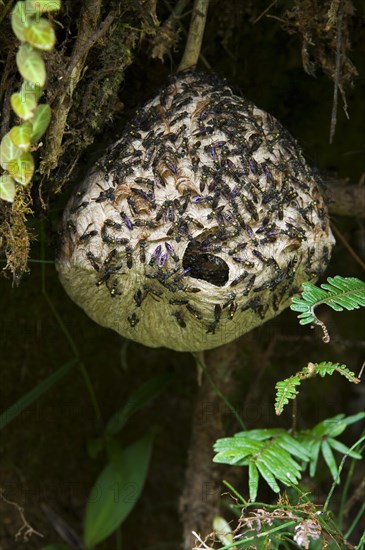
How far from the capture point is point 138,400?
2150 millimetres

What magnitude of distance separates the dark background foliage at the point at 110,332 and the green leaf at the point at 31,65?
263mm

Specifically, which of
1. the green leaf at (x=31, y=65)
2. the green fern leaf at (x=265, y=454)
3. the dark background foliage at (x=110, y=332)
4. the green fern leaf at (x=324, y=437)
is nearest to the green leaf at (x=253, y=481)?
the green fern leaf at (x=265, y=454)

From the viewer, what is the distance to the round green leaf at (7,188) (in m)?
1.18

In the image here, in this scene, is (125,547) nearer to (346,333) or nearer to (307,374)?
(346,333)

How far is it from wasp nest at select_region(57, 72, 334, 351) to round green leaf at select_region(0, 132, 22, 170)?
10.4 inches

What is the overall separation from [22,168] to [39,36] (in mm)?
217

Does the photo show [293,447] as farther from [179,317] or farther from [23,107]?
[23,107]

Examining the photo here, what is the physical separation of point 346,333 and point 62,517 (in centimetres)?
116

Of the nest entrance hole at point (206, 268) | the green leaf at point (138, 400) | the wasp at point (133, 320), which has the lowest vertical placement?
the green leaf at point (138, 400)

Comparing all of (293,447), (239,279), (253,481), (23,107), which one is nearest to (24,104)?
(23,107)

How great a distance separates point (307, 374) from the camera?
131 centimetres

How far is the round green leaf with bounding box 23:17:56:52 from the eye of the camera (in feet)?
3.53

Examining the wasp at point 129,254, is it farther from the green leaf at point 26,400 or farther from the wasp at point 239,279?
the green leaf at point 26,400

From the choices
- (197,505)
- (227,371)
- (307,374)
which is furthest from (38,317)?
(307,374)
